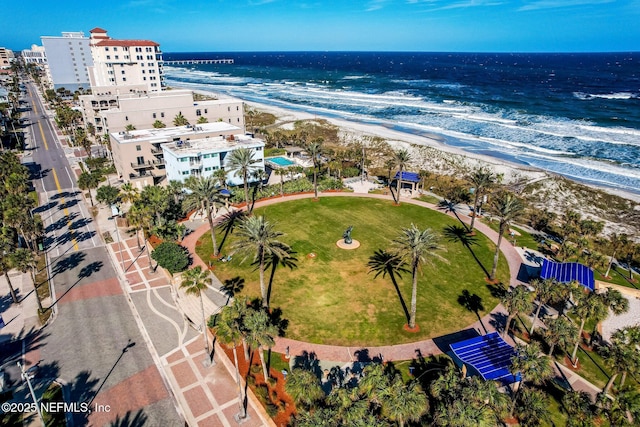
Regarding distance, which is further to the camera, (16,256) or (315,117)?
(315,117)

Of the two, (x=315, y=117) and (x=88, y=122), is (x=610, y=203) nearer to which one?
(x=315, y=117)

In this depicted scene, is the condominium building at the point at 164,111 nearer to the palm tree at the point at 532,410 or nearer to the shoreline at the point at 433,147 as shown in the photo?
the shoreline at the point at 433,147

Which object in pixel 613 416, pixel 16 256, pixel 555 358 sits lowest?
pixel 555 358

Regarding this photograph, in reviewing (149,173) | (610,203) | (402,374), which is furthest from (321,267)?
(610,203)

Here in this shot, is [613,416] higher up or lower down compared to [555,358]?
higher up

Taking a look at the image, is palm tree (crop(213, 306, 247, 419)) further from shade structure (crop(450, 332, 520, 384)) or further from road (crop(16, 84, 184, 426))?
shade structure (crop(450, 332, 520, 384))

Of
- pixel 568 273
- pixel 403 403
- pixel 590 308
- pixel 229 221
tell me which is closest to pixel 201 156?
pixel 229 221

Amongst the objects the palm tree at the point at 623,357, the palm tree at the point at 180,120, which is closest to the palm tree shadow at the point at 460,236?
the palm tree at the point at 623,357
